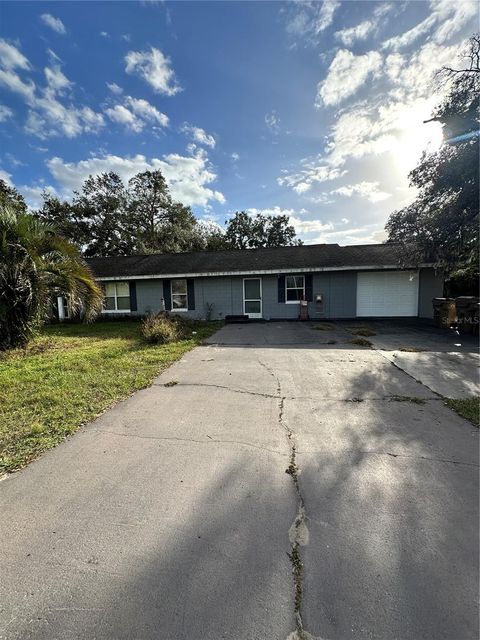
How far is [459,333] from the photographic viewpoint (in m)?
10.1

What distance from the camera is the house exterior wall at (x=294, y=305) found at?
13.6 m

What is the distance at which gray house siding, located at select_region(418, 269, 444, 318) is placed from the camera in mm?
13297

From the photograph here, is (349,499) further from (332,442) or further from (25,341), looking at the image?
(25,341)

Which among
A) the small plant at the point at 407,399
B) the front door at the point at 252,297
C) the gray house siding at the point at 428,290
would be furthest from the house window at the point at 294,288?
the small plant at the point at 407,399

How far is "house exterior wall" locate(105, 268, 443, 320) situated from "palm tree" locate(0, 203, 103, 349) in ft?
21.8

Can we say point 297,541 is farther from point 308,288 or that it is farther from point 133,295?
point 133,295

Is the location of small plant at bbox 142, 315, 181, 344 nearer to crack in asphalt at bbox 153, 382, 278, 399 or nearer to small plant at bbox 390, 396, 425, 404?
crack in asphalt at bbox 153, 382, 278, 399

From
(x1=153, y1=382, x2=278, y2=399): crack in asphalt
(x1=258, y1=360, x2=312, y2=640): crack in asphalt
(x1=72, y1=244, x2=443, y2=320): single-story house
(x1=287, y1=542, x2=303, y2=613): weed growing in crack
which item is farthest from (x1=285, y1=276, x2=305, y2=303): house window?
(x1=287, y1=542, x2=303, y2=613): weed growing in crack

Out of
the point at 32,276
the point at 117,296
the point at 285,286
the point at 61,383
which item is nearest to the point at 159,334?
the point at 32,276

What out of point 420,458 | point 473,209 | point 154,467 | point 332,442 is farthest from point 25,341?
point 473,209

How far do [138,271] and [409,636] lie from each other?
51.2 ft

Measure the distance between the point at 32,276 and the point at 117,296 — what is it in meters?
8.37

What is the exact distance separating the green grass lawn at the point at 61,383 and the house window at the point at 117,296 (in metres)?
6.69

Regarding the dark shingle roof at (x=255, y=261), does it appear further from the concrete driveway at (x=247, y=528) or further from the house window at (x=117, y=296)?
the concrete driveway at (x=247, y=528)
